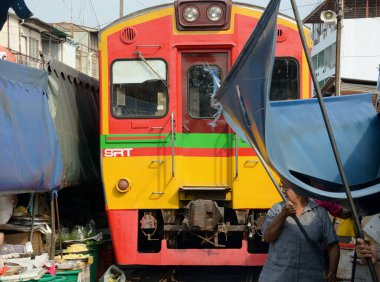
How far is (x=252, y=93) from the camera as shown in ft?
11.8

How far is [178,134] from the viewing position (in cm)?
893

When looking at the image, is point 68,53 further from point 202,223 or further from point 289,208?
point 289,208

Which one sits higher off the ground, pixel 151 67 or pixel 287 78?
pixel 151 67

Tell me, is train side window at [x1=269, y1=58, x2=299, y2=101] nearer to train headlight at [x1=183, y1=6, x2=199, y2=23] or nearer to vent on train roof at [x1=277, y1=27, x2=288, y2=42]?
vent on train roof at [x1=277, y1=27, x2=288, y2=42]

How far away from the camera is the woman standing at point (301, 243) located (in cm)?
500

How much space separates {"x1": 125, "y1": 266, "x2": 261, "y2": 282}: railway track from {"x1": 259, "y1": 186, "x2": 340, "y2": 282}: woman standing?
4.24 metres

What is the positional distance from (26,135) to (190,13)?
2.70 m

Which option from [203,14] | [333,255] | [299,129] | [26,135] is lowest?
[333,255]

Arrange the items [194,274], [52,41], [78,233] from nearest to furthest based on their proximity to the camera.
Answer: [78,233]
[194,274]
[52,41]

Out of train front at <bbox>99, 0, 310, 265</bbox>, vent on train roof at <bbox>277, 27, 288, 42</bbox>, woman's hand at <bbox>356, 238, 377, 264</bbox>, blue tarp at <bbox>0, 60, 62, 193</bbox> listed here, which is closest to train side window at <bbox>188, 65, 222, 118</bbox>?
train front at <bbox>99, 0, 310, 265</bbox>

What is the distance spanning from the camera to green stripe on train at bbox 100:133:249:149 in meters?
8.88

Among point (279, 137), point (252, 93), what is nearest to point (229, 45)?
point (279, 137)

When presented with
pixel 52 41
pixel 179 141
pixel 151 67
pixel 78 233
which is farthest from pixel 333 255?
pixel 52 41

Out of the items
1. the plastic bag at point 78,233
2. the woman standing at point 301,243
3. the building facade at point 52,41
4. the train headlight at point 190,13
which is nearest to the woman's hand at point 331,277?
the woman standing at point 301,243
